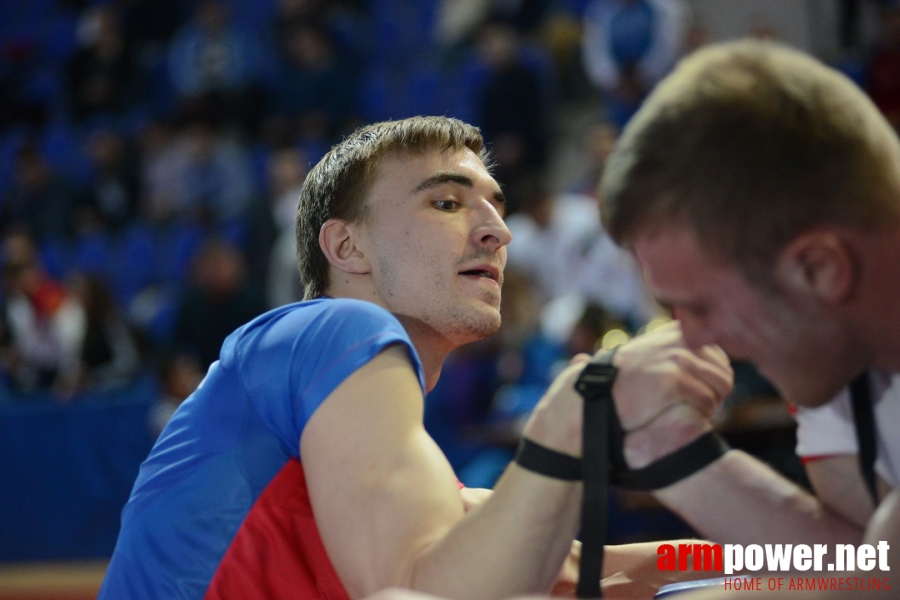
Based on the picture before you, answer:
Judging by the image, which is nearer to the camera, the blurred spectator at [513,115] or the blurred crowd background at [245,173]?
the blurred crowd background at [245,173]

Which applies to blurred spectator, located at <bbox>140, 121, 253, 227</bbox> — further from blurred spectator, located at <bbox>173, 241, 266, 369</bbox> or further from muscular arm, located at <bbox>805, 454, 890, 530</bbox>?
muscular arm, located at <bbox>805, 454, 890, 530</bbox>

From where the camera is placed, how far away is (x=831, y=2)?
306 inches

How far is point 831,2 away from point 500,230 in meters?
6.47

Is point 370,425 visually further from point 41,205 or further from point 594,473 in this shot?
point 41,205

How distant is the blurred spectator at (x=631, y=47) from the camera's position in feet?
24.6

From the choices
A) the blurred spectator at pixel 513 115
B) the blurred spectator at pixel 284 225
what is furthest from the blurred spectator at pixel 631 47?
the blurred spectator at pixel 284 225

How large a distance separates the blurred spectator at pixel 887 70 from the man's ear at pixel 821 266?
229 inches

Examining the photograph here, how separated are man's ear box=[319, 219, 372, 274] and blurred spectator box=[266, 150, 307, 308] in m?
5.50

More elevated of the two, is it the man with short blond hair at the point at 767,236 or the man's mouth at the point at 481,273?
the man with short blond hair at the point at 767,236

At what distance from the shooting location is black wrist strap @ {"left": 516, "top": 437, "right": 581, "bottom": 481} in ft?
4.61

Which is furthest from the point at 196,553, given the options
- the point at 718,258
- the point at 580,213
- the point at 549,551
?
the point at 580,213

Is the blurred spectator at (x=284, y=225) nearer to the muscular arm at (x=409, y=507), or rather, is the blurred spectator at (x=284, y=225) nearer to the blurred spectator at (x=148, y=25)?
the blurred spectator at (x=148, y=25)

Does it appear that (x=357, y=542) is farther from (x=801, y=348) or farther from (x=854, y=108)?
(x=854, y=108)

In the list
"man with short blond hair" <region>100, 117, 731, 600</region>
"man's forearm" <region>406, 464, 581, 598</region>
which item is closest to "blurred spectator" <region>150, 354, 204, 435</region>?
"man with short blond hair" <region>100, 117, 731, 600</region>
